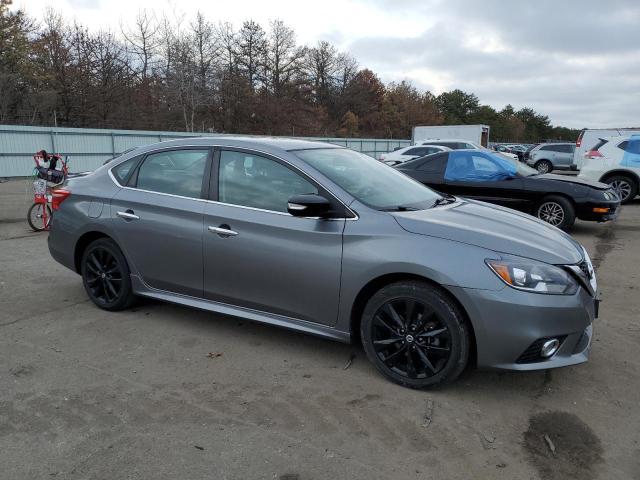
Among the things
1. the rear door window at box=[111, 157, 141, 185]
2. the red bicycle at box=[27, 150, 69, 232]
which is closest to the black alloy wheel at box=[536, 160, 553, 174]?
the red bicycle at box=[27, 150, 69, 232]

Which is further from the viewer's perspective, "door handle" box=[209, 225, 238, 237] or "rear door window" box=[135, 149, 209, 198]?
"rear door window" box=[135, 149, 209, 198]

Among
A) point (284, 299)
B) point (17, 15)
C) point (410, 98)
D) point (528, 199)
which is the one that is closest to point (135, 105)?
point (17, 15)

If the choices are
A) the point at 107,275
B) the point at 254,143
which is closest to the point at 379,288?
the point at 254,143

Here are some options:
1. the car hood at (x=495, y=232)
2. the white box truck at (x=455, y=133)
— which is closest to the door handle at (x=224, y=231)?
the car hood at (x=495, y=232)

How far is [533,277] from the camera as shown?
10.1 ft

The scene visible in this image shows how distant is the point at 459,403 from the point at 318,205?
1.54 m

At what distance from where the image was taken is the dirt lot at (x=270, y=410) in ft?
8.66

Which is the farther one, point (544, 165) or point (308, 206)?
point (544, 165)

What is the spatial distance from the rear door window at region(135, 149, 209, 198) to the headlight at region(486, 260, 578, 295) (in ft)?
7.80

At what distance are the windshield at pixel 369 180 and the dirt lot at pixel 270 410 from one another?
3.92 feet

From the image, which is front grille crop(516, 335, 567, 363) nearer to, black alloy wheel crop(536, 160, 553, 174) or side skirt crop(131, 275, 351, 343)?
side skirt crop(131, 275, 351, 343)

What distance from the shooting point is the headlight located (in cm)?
306

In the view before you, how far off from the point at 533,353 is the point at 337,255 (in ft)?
4.41

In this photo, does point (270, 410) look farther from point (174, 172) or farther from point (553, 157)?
point (553, 157)
